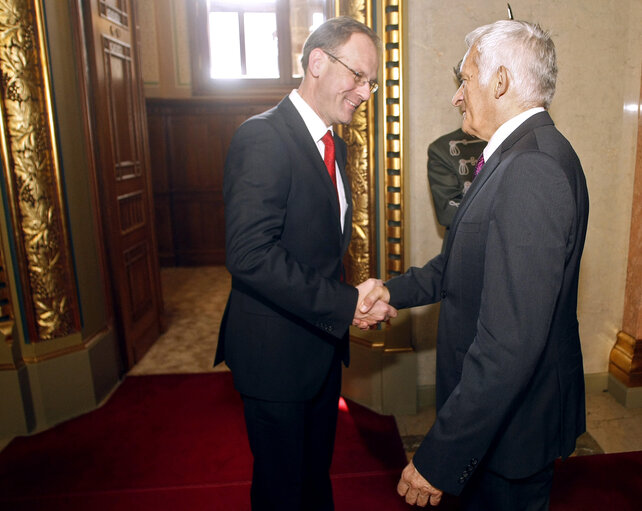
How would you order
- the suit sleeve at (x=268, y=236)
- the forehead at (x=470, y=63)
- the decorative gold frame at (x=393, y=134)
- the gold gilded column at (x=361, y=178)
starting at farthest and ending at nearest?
the gold gilded column at (x=361, y=178) → the decorative gold frame at (x=393, y=134) → the suit sleeve at (x=268, y=236) → the forehead at (x=470, y=63)

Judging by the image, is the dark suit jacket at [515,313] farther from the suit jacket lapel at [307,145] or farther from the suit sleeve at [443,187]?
the suit sleeve at [443,187]

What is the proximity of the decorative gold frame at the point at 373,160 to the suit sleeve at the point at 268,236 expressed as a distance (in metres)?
1.34

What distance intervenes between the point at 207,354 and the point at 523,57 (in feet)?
11.2

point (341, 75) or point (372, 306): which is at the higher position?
point (341, 75)

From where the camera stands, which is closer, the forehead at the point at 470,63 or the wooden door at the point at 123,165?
the forehead at the point at 470,63

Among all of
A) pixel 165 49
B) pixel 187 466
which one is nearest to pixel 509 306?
pixel 187 466

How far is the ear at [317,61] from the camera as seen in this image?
1.71m

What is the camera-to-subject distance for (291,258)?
58.5 inches

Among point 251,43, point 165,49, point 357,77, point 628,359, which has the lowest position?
point 628,359

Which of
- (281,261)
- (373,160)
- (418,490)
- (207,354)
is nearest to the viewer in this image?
(418,490)

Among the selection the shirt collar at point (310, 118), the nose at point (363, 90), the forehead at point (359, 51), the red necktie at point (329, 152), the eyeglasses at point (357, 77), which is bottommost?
the red necktie at point (329, 152)

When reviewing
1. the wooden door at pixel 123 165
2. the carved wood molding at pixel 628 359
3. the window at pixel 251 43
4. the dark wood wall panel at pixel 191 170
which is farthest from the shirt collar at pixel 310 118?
the window at pixel 251 43

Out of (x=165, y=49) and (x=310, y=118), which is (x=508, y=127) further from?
(x=165, y=49)

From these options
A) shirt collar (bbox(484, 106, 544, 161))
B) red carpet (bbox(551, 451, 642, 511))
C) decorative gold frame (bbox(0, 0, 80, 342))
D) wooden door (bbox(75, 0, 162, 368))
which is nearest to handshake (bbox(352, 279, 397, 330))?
shirt collar (bbox(484, 106, 544, 161))
